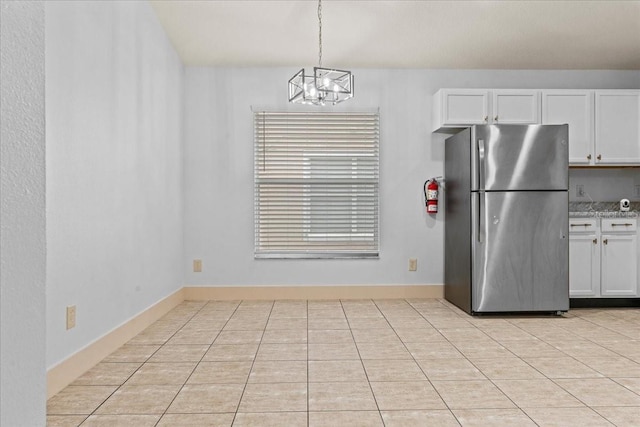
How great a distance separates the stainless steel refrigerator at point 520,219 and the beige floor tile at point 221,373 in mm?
2270

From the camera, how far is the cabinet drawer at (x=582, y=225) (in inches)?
180

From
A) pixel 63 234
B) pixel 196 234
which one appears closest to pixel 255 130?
pixel 196 234

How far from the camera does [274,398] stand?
90.9 inches

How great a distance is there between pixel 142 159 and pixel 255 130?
1599 mm

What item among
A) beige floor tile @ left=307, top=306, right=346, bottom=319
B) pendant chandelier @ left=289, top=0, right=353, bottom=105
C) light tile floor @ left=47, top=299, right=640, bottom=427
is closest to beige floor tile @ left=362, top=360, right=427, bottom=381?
light tile floor @ left=47, top=299, right=640, bottom=427

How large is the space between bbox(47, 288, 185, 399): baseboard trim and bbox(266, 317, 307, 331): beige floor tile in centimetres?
96

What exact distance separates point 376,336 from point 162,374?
5.04 feet

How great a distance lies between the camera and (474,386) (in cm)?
245

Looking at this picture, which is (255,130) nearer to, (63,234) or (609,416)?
Answer: (63,234)

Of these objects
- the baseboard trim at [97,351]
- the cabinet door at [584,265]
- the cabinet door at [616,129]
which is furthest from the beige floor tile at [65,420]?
the cabinet door at [616,129]

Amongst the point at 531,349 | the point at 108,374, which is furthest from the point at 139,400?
the point at 531,349

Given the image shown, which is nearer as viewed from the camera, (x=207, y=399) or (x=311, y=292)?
(x=207, y=399)

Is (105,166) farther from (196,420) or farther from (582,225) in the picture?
(582,225)

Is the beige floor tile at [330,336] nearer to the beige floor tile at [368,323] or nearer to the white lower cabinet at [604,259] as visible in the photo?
the beige floor tile at [368,323]
